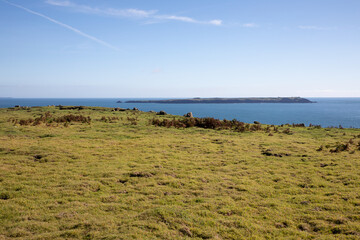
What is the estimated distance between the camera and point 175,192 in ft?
37.4

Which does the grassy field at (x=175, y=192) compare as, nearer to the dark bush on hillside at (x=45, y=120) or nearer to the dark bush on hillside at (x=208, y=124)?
the dark bush on hillside at (x=45, y=120)

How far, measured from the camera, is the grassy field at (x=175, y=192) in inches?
318

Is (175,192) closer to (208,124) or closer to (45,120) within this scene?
(208,124)

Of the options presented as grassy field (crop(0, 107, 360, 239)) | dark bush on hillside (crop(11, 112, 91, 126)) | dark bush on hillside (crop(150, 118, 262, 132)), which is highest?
dark bush on hillside (crop(11, 112, 91, 126))

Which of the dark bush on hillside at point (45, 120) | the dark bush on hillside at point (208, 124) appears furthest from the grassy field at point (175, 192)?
the dark bush on hillside at point (208, 124)

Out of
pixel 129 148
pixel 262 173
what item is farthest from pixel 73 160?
pixel 262 173

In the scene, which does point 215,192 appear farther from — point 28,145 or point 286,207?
point 28,145

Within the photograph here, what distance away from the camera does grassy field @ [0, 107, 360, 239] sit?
8078 millimetres

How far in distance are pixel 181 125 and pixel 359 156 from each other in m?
22.1

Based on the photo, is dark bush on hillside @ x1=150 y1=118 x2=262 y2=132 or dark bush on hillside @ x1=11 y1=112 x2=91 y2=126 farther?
dark bush on hillside @ x1=150 y1=118 x2=262 y2=132

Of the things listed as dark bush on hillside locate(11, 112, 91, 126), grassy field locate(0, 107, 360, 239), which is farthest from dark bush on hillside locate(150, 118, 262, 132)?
grassy field locate(0, 107, 360, 239)

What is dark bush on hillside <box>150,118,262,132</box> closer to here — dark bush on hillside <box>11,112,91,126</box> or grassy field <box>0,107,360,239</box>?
dark bush on hillside <box>11,112,91,126</box>

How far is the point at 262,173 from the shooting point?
48.3ft

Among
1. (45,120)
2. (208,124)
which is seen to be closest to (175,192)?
(208,124)
